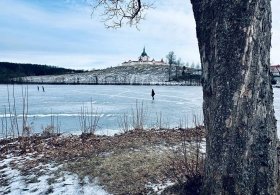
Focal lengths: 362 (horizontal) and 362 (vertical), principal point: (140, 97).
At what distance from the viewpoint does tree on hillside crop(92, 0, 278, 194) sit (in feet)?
10.9

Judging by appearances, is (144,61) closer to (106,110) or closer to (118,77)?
(118,77)

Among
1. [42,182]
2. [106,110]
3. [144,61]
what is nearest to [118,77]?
[144,61]

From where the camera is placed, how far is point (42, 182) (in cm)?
547

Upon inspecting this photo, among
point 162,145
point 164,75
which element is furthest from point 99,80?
point 162,145

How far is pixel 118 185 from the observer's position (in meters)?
4.98

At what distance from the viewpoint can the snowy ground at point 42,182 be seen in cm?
510

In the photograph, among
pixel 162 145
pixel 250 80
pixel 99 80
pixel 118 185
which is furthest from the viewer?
pixel 99 80

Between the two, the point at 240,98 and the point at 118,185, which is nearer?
the point at 240,98

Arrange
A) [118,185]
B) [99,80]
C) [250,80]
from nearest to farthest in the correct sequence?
[250,80]
[118,185]
[99,80]

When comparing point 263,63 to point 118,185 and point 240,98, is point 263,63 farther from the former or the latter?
point 118,185

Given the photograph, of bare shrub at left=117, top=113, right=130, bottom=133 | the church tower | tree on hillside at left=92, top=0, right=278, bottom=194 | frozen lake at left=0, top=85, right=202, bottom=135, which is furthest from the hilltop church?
tree on hillside at left=92, top=0, right=278, bottom=194

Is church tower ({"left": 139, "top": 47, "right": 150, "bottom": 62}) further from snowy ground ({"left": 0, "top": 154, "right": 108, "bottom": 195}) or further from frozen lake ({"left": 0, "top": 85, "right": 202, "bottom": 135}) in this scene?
snowy ground ({"left": 0, "top": 154, "right": 108, "bottom": 195})

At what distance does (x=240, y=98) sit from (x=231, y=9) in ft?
2.74

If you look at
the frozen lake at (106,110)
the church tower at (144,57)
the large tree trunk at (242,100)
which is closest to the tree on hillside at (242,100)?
the large tree trunk at (242,100)
